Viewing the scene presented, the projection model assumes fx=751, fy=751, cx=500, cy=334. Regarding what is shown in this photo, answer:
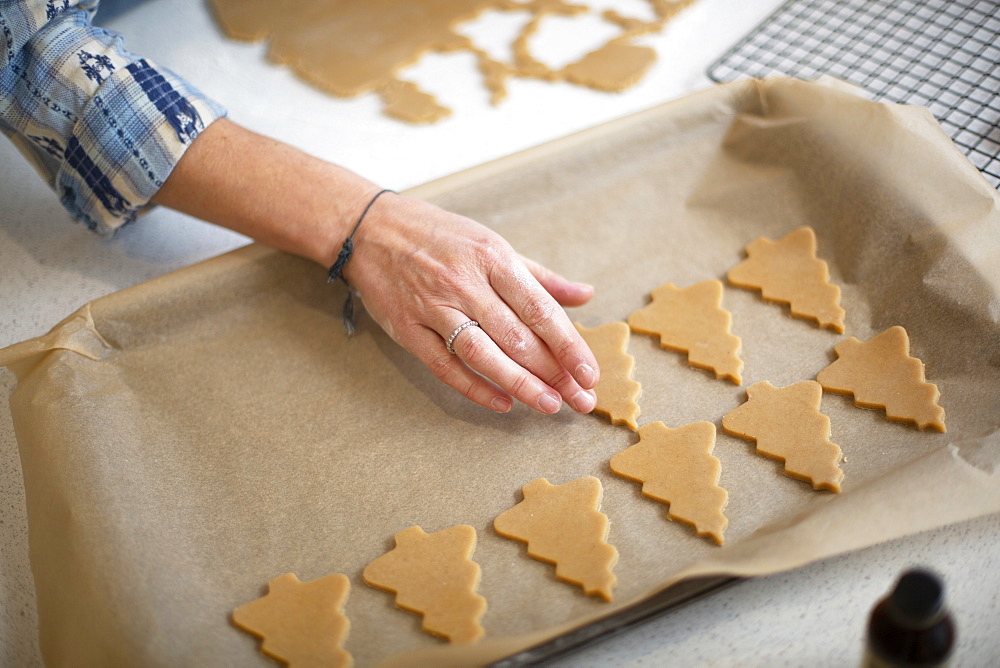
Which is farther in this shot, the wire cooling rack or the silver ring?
the wire cooling rack

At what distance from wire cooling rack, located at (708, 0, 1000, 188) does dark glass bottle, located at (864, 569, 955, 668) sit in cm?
88

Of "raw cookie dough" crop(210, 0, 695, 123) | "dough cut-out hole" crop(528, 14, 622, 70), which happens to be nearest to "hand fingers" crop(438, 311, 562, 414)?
"raw cookie dough" crop(210, 0, 695, 123)

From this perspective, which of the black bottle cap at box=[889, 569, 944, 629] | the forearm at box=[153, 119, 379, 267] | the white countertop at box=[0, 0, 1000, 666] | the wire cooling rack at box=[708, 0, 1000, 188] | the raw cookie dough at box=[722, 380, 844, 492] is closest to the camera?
the black bottle cap at box=[889, 569, 944, 629]

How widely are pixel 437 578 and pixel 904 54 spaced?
4.05ft

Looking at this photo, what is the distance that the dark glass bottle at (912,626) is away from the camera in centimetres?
49

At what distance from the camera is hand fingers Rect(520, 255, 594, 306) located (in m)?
1.07

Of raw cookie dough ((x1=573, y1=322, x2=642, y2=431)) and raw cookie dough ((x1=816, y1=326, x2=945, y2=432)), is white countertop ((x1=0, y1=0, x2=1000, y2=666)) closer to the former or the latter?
raw cookie dough ((x1=816, y1=326, x2=945, y2=432))

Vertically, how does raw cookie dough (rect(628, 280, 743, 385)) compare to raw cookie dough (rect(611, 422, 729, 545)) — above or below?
above

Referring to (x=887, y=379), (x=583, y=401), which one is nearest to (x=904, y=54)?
(x=887, y=379)

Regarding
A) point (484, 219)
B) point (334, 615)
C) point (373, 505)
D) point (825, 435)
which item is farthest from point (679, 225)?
point (334, 615)

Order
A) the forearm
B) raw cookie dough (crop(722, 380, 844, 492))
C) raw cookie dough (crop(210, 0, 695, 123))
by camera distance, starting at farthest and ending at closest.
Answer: raw cookie dough (crop(210, 0, 695, 123)) < the forearm < raw cookie dough (crop(722, 380, 844, 492))

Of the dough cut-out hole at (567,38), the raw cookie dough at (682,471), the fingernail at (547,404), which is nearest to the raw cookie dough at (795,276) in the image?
the raw cookie dough at (682,471)

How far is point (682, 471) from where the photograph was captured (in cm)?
91

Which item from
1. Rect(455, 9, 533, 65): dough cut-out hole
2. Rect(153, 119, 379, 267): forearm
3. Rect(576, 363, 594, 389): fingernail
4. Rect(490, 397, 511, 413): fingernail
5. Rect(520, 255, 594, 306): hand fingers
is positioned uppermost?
Rect(153, 119, 379, 267): forearm
